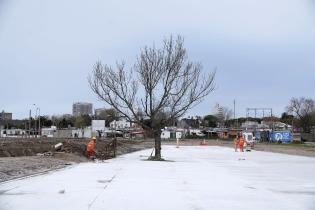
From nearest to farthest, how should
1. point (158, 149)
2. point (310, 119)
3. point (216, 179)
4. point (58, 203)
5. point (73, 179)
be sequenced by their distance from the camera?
point (58, 203), point (73, 179), point (216, 179), point (158, 149), point (310, 119)

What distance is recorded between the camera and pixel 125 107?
42562 millimetres

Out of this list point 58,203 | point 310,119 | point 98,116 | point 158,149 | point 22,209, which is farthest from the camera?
point 98,116

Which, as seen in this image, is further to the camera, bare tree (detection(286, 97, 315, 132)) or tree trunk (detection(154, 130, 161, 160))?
bare tree (detection(286, 97, 315, 132))

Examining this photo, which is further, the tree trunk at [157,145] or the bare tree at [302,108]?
the bare tree at [302,108]

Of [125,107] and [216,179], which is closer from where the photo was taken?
[216,179]

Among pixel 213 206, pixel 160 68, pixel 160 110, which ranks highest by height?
pixel 160 68

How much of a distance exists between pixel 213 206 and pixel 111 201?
8.43ft

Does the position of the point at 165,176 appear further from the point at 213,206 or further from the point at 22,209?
the point at 22,209

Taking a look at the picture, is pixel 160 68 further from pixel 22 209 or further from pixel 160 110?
pixel 22 209

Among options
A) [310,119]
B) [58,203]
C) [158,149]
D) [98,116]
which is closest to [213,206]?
[58,203]

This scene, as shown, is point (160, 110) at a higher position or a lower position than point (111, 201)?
higher

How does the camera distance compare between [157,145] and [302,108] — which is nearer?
[157,145]

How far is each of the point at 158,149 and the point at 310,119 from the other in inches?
4869

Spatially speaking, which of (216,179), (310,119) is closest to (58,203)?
(216,179)
